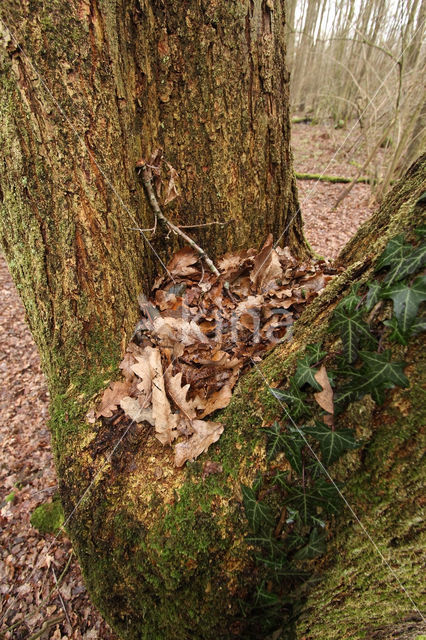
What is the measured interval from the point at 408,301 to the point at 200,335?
1109mm

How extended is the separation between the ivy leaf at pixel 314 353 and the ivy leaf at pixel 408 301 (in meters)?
0.29

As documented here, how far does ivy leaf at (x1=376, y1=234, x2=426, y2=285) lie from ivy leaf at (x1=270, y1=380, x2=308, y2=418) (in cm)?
47

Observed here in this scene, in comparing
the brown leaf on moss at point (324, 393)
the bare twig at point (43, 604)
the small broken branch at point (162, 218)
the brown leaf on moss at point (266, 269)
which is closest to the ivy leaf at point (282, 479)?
the brown leaf on moss at point (324, 393)

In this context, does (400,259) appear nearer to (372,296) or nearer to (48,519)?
(372,296)

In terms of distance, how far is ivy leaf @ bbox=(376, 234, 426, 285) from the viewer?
923 millimetres

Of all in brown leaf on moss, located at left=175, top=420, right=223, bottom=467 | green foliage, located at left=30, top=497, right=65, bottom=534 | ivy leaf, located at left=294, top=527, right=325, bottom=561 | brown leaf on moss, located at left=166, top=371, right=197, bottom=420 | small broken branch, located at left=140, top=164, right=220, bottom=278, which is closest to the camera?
ivy leaf, located at left=294, top=527, right=325, bottom=561

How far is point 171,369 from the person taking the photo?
1.65 m

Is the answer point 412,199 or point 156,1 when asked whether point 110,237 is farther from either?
point 412,199

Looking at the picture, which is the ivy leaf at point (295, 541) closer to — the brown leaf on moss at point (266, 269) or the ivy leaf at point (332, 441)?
the ivy leaf at point (332, 441)

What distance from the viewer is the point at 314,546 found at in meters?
1.09

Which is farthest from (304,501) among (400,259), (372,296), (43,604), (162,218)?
(43,604)

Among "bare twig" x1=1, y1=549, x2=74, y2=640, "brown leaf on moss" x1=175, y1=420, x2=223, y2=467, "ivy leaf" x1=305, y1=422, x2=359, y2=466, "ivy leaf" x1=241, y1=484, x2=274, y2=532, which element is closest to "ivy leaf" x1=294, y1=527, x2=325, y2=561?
"ivy leaf" x1=241, y1=484, x2=274, y2=532

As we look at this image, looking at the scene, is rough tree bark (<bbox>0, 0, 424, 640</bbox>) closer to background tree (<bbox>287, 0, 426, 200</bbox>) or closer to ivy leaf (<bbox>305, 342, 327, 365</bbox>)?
ivy leaf (<bbox>305, 342, 327, 365</bbox>)

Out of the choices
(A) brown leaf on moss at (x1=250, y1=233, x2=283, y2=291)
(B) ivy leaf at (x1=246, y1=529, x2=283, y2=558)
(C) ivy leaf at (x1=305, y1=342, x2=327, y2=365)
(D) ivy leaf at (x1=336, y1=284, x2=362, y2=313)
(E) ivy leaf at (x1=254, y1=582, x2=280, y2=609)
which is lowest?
(E) ivy leaf at (x1=254, y1=582, x2=280, y2=609)
